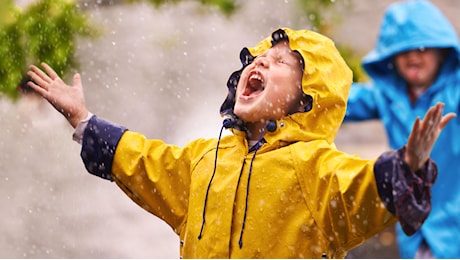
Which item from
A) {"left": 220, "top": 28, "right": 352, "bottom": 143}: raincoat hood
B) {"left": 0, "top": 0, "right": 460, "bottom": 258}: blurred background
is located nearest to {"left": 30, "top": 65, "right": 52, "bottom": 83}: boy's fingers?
{"left": 220, "top": 28, "right": 352, "bottom": 143}: raincoat hood

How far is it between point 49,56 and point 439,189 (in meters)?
2.97

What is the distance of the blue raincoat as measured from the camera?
5250mm

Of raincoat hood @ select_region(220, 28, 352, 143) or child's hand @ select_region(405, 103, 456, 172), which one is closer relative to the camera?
child's hand @ select_region(405, 103, 456, 172)

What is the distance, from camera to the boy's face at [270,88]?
2859 mm

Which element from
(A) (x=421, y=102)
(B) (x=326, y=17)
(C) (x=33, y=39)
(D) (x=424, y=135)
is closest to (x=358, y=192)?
(D) (x=424, y=135)

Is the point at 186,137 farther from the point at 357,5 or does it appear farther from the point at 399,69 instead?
the point at 357,5

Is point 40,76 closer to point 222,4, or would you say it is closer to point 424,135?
point 424,135

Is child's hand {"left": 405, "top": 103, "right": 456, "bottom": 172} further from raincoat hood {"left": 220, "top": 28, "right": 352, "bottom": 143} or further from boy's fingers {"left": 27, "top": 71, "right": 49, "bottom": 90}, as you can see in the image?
boy's fingers {"left": 27, "top": 71, "right": 49, "bottom": 90}

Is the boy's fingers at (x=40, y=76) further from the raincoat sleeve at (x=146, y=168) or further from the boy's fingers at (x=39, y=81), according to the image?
the raincoat sleeve at (x=146, y=168)

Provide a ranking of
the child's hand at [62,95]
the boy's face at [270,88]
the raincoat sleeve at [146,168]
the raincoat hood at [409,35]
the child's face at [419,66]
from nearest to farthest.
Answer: the boy's face at [270,88], the raincoat sleeve at [146,168], the child's hand at [62,95], the child's face at [419,66], the raincoat hood at [409,35]

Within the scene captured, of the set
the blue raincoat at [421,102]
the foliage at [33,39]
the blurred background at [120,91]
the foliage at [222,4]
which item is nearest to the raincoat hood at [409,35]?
the blue raincoat at [421,102]

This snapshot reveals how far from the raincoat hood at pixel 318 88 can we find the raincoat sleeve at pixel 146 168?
0.78ft

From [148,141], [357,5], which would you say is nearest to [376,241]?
[357,5]

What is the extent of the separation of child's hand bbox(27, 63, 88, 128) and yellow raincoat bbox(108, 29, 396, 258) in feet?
0.63
